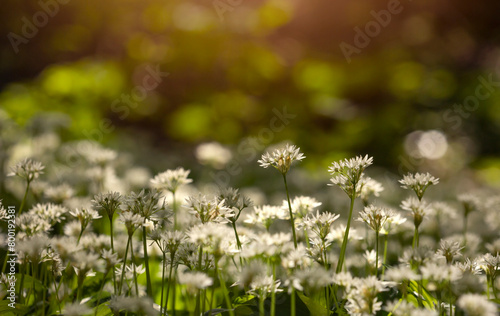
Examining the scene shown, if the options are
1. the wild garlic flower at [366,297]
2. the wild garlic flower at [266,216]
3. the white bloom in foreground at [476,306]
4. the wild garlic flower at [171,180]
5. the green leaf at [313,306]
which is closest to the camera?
the white bloom in foreground at [476,306]

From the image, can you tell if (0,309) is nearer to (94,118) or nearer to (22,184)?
(22,184)

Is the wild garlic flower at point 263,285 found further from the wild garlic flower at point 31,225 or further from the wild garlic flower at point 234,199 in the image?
the wild garlic flower at point 31,225

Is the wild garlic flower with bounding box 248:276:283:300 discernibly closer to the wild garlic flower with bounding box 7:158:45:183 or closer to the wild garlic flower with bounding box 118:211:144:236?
the wild garlic flower with bounding box 118:211:144:236

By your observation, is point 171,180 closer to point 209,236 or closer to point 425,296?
point 209,236

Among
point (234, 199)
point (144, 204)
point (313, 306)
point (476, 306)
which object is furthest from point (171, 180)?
point (476, 306)

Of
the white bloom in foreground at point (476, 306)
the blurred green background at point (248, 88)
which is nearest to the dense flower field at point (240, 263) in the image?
the white bloom in foreground at point (476, 306)

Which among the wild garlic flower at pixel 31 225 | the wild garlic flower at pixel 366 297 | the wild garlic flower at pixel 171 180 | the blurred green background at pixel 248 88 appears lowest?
the wild garlic flower at pixel 366 297
